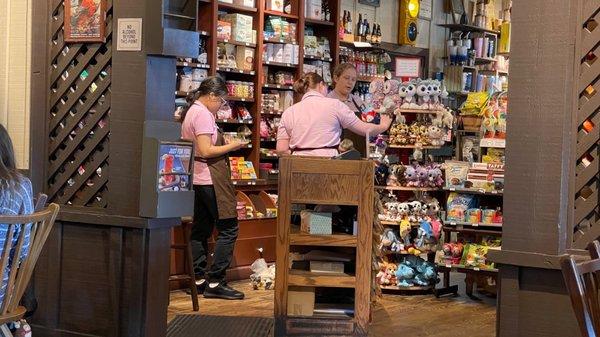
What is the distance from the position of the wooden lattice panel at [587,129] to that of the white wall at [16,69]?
3.14 metres

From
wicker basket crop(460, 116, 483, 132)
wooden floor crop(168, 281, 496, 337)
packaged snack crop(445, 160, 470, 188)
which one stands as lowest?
wooden floor crop(168, 281, 496, 337)

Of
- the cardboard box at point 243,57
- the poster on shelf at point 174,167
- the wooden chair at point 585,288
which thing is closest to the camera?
the wooden chair at point 585,288

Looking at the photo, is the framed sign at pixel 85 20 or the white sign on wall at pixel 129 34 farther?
the framed sign at pixel 85 20

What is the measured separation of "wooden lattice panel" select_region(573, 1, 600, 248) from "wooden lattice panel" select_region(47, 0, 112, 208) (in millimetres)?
2509

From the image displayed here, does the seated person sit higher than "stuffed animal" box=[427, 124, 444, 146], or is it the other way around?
"stuffed animal" box=[427, 124, 444, 146]

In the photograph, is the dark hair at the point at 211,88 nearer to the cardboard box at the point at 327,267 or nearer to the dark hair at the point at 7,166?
the cardboard box at the point at 327,267

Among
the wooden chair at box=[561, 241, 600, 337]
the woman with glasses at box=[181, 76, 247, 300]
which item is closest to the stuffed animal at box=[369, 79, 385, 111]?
the woman with glasses at box=[181, 76, 247, 300]

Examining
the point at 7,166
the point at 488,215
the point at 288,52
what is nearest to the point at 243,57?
the point at 288,52

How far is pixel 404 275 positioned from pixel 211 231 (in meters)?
1.65

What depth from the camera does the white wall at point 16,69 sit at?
217 inches

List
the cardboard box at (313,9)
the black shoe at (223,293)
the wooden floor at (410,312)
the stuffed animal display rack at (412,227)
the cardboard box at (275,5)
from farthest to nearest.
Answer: the cardboard box at (313,9) < the cardboard box at (275,5) < the stuffed animal display rack at (412,227) < the black shoe at (223,293) < the wooden floor at (410,312)

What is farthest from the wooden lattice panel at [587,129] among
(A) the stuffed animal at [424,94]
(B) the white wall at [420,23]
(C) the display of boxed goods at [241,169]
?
(B) the white wall at [420,23]

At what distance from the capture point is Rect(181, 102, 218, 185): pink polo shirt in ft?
23.3

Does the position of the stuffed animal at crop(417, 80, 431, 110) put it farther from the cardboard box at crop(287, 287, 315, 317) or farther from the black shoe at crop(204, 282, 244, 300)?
the cardboard box at crop(287, 287, 315, 317)
